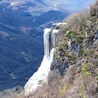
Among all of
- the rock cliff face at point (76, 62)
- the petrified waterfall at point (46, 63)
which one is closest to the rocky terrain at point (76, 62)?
the rock cliff face at point (76, 62)

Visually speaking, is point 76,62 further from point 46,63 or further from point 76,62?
point 46,63

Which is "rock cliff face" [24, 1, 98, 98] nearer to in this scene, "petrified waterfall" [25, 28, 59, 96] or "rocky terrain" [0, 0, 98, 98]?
"rocky terrain" [0, 0, 98, 98]

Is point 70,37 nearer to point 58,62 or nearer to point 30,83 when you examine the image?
point 58,62

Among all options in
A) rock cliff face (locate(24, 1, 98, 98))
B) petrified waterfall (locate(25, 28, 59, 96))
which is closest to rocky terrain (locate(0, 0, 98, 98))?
rock cliff face (locate(24, 1, 98, 98))

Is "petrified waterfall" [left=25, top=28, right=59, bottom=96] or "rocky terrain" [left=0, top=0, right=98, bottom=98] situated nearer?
"rocky terrain" [left=0, top=0, right=98, bottom=98]

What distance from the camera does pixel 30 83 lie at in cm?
3133

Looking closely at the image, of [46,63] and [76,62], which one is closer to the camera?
[76,62]

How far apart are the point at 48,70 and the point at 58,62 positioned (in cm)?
246

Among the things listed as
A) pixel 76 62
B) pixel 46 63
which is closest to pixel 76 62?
pixel 76 62

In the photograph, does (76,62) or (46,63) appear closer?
(76,62)

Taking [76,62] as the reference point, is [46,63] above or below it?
above

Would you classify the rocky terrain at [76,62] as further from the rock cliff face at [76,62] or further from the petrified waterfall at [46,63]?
the petrified waterfall at [46,63]

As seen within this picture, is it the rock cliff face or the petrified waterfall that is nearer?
the rock cliff face

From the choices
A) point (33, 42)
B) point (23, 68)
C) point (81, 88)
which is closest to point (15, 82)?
point (23, 68)
